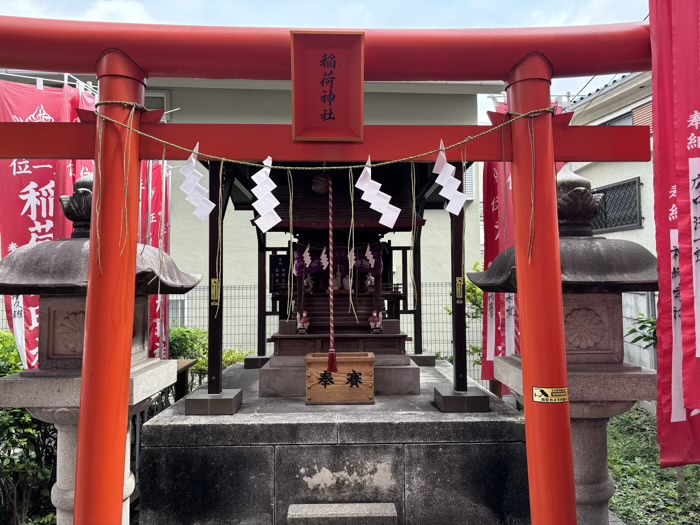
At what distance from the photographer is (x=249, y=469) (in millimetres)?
4965

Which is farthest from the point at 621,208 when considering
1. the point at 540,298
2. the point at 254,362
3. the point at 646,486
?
the point at 254,362

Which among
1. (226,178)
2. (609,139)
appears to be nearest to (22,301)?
(226,178)

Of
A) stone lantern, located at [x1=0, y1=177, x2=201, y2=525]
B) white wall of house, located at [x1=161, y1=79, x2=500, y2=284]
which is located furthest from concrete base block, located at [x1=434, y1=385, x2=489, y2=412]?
white wall of house, located at [x1=161, y1=79, x2=500, y2=284]

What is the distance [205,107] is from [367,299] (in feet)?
26.2

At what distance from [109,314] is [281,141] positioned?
2108 millimetres

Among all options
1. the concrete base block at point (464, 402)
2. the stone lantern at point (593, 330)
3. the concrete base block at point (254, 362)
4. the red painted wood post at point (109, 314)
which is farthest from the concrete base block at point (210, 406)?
the concrete base block at point (254, 362)

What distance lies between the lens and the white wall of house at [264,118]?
39.0ft

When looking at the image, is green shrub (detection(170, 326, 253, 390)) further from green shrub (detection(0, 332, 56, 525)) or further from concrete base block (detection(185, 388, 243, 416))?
concrete base block (detection(185, 388, 243, 416))

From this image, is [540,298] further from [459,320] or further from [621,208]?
[621,208]

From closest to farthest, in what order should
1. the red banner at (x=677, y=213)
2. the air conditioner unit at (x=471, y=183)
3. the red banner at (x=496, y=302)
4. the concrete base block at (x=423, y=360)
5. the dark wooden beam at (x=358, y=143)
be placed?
the red banner at (x=677, y=213) < the dark wooden beam at (x=358, y=143) < the red banner at (x=496, y=302) < the concrete base block at (x=423, y=360) < the air conditioner unit at (x=471, y=183)

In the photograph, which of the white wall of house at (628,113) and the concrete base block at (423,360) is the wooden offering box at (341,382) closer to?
the concrete base block at (423,360)

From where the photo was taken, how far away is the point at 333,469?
16.3ft

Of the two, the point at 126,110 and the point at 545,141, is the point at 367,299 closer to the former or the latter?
the point at 545,141

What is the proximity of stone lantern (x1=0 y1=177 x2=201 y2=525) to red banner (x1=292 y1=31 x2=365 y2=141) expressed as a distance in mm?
2015
